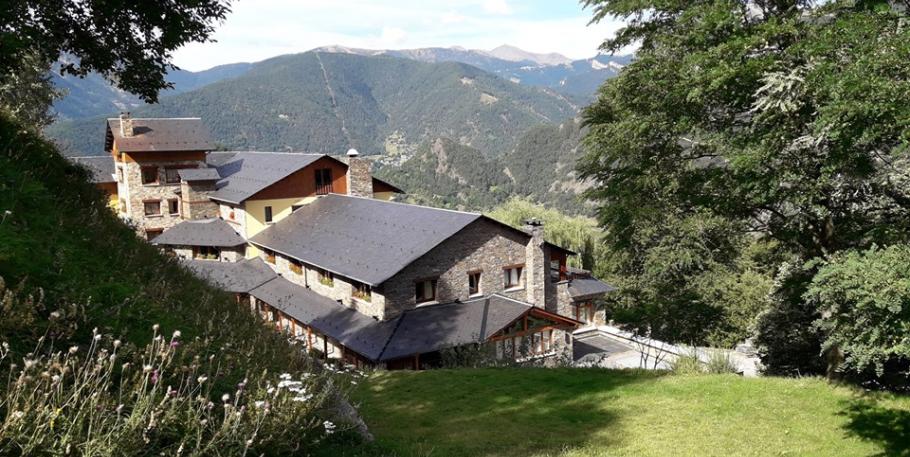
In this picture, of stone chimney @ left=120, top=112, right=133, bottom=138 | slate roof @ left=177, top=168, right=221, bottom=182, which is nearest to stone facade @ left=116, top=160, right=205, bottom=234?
slate roof @ left=177, top=168, right=221, bottom=182

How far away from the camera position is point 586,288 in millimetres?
Answer: 35594

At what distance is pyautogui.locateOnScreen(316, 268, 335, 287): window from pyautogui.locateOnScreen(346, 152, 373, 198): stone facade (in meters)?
11.3

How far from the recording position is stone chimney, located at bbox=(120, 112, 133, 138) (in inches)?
1764

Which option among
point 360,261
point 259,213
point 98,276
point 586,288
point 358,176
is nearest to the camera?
point 98,276

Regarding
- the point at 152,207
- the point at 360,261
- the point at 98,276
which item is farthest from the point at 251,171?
the point at 98,276

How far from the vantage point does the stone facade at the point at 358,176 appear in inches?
1587

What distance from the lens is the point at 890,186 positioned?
1138cm

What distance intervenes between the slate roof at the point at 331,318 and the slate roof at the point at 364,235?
1781 millimetres

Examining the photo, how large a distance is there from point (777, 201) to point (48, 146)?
46.1ft

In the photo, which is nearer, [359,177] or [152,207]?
[359,177]

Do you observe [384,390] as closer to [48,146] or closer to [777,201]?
[48,146]

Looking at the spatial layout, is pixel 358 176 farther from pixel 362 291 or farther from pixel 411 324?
pixel 411 324

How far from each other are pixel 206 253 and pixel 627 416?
34.7m

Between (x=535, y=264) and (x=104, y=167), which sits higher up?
(x=104, y=167)
